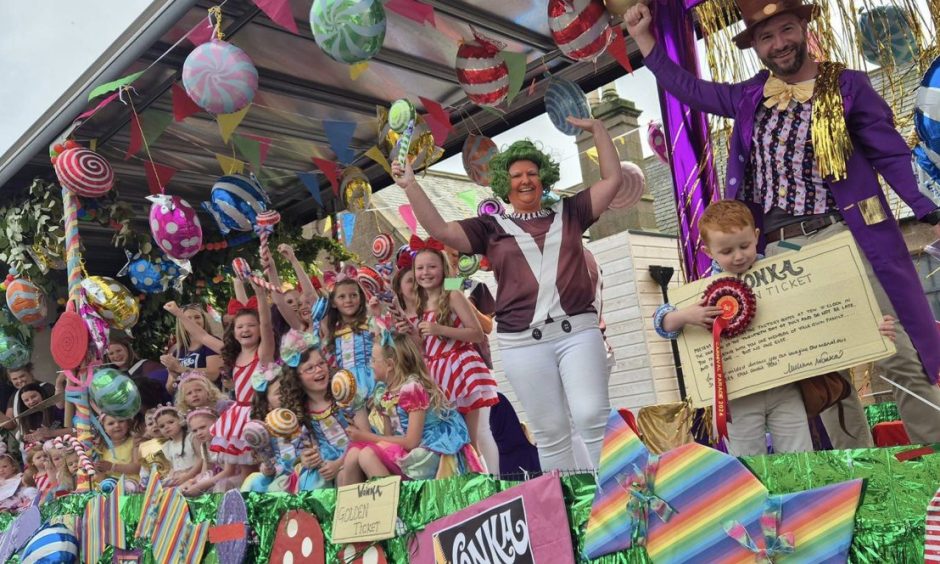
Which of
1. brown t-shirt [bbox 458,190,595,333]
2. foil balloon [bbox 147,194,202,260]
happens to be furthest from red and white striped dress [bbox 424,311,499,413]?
foil balloon [bbox 147,194,202,260]

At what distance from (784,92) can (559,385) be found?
50.0 inches

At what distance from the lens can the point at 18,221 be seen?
20.6 ft

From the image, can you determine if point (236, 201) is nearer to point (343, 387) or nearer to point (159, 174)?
point (159, 174)

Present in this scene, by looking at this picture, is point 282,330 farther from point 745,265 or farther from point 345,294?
point 745,265

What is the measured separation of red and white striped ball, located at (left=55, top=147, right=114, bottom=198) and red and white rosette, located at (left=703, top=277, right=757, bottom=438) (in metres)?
4.78

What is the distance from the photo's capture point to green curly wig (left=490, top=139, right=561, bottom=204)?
320 cm

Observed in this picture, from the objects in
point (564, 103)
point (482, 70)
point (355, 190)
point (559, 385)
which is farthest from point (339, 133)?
point (559, 385)

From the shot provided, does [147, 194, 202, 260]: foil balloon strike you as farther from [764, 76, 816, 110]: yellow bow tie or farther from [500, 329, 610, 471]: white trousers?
[764, 76, 816, 110]: yellow bow tie

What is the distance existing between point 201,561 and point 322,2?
2.51 metres

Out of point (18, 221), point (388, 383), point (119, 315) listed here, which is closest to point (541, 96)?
point (388, 383)

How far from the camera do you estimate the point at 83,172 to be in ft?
18.4

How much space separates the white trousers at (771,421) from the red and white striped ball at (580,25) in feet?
7.95

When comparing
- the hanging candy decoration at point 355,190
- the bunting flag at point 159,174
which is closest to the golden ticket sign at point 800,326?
the hanging candy decoration at point 355,190

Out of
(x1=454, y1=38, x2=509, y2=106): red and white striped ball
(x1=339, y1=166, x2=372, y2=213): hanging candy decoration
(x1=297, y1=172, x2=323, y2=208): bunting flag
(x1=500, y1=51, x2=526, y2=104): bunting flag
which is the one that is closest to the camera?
(x1=454, y1=38, x2=509, y2=106): red and white striped ball
